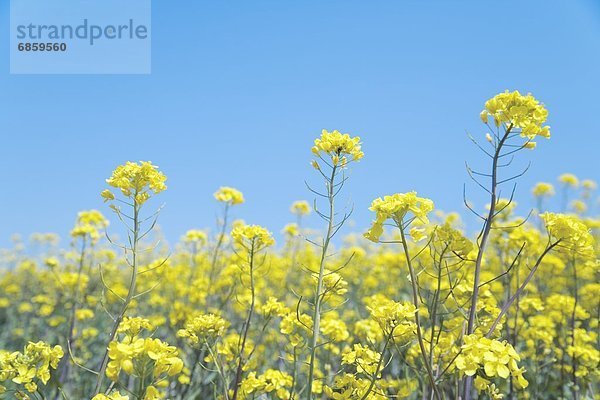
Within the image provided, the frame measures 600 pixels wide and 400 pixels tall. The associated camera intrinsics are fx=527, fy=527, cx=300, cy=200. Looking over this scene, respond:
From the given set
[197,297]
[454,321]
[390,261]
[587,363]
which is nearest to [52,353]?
[454,321]

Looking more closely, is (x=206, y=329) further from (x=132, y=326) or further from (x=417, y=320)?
(x=417, y=320)

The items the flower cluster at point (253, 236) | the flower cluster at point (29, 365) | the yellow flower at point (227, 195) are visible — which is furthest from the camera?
the yellow flower at point (227, 195)

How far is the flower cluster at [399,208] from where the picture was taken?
2.13 meters

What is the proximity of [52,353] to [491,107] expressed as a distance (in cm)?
212

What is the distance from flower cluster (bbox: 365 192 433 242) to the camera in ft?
6.98

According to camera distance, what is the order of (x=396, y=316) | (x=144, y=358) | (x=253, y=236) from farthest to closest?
→ (x=253, y=236), (x=396, y=316), (x=144, y=358)

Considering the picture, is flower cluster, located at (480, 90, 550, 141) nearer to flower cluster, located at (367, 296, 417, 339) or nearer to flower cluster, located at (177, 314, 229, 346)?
flower cluster, located at (367, 296, 417, 339)

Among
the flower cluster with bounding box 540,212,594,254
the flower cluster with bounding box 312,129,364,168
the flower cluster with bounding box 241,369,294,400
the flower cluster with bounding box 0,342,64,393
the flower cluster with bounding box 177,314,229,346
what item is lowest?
the flower cluster with bounding box 241,369,294,400

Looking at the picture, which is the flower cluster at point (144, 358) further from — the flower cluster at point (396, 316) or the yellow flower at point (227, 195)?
the yellow flower at point (227, 195)

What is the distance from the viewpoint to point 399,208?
2.12m

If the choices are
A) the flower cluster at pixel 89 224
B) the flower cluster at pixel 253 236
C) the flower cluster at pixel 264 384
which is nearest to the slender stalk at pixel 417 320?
the flower cluster at pixel 264 384

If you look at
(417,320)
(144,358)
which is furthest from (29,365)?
(417,320)

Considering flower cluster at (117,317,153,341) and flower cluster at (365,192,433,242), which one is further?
flower cluster at (117,317,153,341)

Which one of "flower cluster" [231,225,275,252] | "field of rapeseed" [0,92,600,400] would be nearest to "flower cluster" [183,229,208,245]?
"field of rapeseed" [0,92,600,400]
